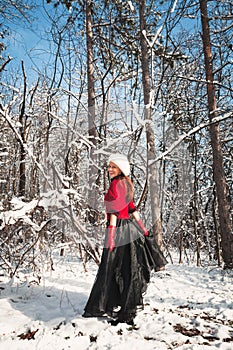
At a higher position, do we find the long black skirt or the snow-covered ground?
the long black skirt

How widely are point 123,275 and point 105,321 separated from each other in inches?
19.9

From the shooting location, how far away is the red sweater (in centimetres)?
285

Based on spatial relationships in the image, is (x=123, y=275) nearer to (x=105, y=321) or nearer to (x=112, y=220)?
(x=105, y=321)

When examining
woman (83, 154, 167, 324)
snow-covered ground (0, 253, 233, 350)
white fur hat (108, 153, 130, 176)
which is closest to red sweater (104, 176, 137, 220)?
woman (83, 154, 167, 324)

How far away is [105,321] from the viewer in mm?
2760

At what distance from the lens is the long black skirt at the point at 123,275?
9.00ft

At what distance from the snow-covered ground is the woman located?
17 cm

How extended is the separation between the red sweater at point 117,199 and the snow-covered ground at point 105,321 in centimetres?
115

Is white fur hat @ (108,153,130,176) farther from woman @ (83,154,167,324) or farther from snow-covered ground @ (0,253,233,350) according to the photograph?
snow-covered ground @ (0,253,233,350)


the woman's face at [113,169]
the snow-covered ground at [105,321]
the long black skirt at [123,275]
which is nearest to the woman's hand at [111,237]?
the long black skirt at [123,275]

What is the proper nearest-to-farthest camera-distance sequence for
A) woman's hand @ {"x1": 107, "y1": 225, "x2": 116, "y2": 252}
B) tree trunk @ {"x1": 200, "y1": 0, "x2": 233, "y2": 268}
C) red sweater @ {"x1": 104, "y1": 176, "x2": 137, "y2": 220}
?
woman's hand @ {"x1": 107, "y1": 225, "x2": 116, "y2": 252}
red sweater @ {"x1": 104, "y1": 176, "x2": 137, "y2": 220}
tree trunk @ {"x1": 200, "y1": 0, "x2": 233, "y2": 268}

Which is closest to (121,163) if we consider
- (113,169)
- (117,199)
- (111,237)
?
(113,169)

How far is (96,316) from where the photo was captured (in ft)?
8.98

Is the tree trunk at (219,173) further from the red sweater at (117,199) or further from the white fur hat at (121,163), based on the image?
the red sweater at (117,199)
